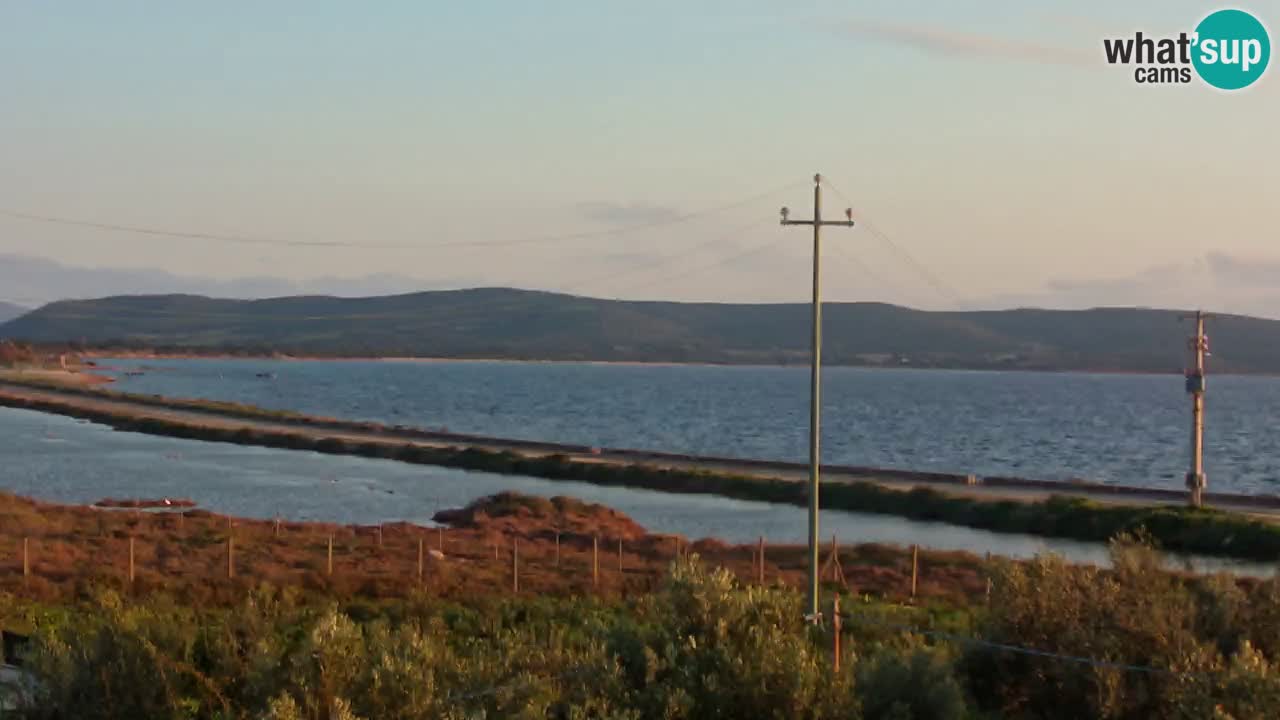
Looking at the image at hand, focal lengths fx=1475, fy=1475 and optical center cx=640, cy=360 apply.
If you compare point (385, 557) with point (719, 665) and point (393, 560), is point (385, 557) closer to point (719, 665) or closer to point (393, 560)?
point (393, 560)

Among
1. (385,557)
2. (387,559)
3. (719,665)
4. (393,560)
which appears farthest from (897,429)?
(719,665)

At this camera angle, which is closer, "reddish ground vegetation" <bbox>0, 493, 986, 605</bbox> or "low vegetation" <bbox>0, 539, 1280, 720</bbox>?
"low vegetation" <bbox>0, 539, 1280, 720</bbox>

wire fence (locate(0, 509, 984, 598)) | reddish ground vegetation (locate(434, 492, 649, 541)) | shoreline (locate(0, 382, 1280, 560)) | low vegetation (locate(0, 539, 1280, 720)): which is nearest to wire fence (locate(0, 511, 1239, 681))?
wire fence (locate(0, 509, 984, 598))

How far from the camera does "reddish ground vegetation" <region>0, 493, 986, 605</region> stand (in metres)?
32.1

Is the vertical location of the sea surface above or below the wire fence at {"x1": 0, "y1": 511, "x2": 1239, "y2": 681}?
below

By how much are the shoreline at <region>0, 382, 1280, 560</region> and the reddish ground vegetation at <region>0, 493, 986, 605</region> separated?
35.8ft

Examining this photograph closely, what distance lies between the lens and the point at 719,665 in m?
13.8

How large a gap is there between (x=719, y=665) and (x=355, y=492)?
5424 cm

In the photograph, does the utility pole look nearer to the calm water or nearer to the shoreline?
the shoreline

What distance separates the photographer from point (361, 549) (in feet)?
139

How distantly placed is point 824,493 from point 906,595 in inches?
1217

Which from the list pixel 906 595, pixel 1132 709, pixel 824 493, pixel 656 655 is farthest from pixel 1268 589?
pixel 824 493

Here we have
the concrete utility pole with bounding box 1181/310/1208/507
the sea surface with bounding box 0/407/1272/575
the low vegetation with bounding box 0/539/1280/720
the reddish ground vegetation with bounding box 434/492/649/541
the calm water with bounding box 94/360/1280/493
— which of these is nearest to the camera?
the low vegetation with bounding box 0/539/1280/720

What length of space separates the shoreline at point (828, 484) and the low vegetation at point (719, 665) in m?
28.9
